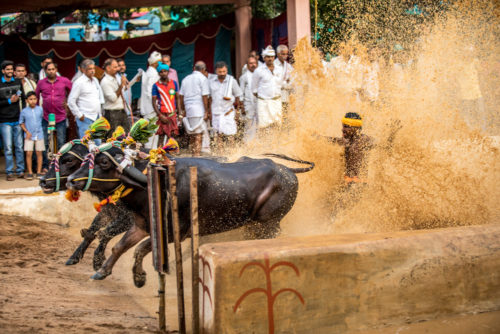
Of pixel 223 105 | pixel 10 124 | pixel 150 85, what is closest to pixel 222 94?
pixel 223 105

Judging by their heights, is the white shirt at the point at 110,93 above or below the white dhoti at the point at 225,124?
above

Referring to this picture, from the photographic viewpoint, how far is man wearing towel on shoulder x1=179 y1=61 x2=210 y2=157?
10945 mm

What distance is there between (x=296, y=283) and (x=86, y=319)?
5.70 feet

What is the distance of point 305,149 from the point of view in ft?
24.7

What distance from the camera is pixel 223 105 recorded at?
11047 mm

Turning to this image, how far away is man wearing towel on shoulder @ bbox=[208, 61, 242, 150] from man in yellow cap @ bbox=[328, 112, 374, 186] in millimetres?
4321

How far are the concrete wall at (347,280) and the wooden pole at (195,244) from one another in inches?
2.2

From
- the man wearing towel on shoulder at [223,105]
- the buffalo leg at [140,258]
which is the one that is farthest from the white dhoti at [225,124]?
the buffalo leg at [140,258]

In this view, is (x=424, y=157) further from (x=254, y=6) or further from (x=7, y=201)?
(x=254, y=6)

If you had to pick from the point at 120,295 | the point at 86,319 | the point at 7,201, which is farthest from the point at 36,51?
the point at 86,319

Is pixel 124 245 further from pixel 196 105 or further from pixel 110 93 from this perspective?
pixel 196 105

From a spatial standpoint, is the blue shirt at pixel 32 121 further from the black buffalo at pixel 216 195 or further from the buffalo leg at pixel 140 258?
the buffalo leg at pixel 140 258

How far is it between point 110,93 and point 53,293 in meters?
5.53

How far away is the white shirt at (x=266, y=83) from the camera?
35.3 feet
